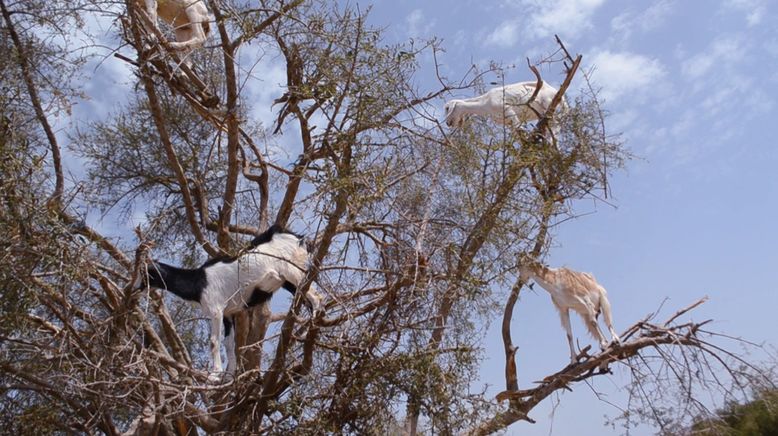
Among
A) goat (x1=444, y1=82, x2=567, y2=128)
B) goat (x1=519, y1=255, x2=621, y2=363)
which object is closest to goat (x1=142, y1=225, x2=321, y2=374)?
goat (x1=519, y1=255, x2=621, y2=363)

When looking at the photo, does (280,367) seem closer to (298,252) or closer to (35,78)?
(298,252)

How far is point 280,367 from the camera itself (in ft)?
18.9

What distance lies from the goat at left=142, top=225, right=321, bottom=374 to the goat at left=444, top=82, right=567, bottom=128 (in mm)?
2256

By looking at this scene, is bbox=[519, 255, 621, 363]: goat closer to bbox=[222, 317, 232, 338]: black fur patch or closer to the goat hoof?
bbox=[222, 317, 232, 338]: black fur patch

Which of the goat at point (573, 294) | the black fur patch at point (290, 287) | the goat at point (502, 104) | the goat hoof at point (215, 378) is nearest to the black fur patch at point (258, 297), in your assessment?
the black fur patch at point (290, 287)

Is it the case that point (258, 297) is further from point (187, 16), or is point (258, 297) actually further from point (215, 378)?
point (187, 16)

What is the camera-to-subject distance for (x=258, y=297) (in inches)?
255

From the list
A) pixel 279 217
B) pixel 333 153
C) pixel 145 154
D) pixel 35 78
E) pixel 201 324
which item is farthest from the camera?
pixel 201 324

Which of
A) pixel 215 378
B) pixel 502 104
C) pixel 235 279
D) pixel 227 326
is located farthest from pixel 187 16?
pixel 215 378

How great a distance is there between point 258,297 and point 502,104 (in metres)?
2.89

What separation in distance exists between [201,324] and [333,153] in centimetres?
380

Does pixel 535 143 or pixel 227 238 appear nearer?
pixel 535 143

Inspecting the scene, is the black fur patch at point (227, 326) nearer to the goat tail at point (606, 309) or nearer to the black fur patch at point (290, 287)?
the black fur patch at point (290, 287)

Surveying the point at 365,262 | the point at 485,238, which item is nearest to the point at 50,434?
the point at 365,262
